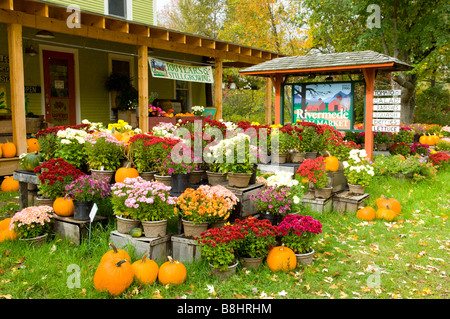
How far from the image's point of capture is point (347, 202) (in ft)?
20.7

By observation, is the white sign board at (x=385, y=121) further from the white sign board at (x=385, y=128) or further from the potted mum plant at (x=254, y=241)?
the potted mum plant at (x=254, y=241)

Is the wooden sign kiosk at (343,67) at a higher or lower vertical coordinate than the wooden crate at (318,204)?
higher

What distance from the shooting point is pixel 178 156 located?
16.0 ft

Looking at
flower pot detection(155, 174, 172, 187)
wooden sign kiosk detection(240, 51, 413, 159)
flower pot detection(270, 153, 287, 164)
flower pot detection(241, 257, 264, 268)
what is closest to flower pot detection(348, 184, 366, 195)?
flower pot detection(270, 153, 287, 164)

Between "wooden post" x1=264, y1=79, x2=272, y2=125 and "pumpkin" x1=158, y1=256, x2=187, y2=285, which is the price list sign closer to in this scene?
"wooden post" x1=264, y1=79, x2=272, y2=125

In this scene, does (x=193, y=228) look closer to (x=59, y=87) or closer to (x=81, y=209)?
(x=81, y=209)

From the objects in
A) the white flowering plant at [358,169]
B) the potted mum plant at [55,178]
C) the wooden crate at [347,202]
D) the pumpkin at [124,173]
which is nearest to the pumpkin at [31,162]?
the potted mum plant at [55,178]

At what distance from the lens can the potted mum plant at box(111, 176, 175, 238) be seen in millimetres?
4129

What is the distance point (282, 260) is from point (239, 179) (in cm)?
115

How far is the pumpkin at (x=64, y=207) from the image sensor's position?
486cm

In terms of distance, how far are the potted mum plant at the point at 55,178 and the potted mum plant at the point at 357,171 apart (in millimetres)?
4054
